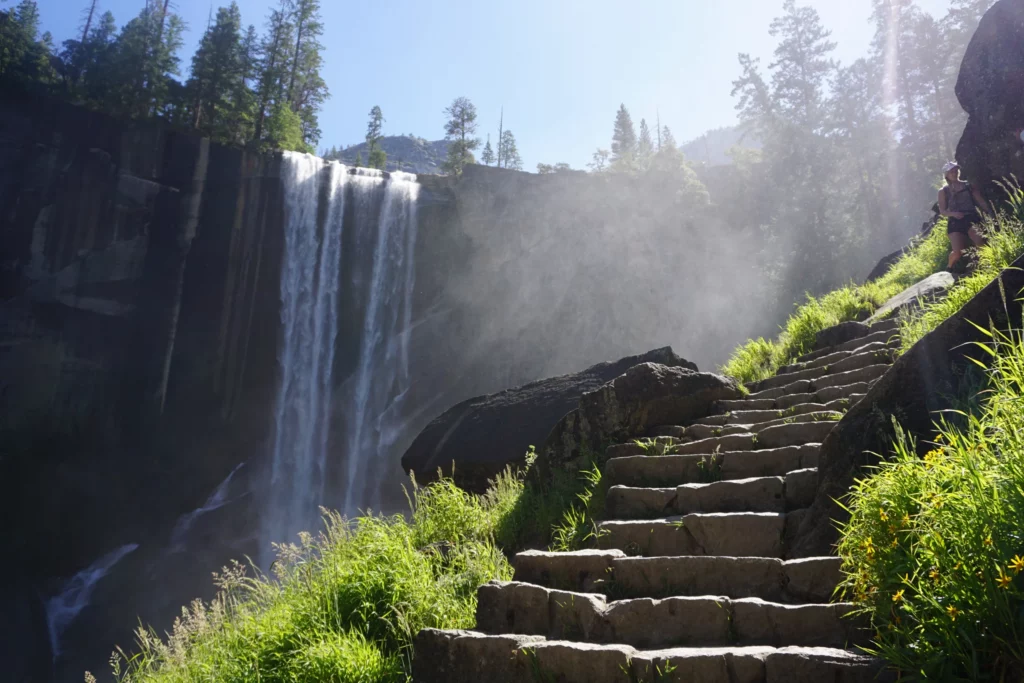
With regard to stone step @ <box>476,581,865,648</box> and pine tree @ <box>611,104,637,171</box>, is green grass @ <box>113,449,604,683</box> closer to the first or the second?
stone step @ <box>476,581,865,648</box>

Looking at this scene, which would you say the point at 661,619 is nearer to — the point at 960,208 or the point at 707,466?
the point at 707,466

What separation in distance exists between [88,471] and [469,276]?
597 inches

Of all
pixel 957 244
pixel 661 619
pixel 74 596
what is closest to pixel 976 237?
pixel 957 244

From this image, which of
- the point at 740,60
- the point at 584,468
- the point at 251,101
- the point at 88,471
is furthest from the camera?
the point at 740,60

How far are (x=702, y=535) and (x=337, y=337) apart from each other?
2108cm

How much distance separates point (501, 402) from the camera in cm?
883

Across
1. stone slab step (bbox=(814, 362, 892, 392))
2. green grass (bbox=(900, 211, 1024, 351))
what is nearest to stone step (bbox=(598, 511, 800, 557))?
green grass (bbox=(900, 211, 1024, 351))

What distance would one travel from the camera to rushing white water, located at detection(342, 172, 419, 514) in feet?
73.9

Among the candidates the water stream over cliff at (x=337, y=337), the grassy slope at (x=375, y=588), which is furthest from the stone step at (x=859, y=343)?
the water stream over cliff at (x=337, y=337)

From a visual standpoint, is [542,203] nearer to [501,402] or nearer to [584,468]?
[501,402]

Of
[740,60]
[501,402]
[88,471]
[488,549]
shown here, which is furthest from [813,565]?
[740,60]

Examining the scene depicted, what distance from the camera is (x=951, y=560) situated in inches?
88.4

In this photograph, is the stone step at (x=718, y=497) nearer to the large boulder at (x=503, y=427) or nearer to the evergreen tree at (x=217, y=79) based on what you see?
the large boulder at (x=503, y=427)

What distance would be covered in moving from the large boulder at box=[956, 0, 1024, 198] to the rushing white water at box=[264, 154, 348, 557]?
756 inches
